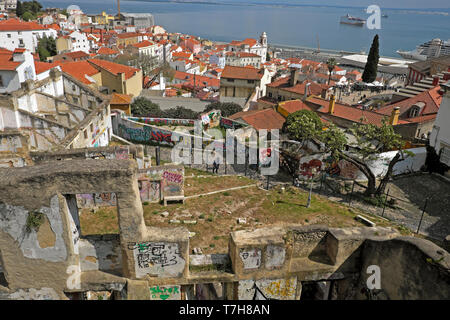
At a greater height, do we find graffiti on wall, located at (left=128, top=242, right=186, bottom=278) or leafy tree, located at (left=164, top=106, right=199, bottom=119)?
graffiti on wall, located at (left=128, top=242, right=186, bottom=278)

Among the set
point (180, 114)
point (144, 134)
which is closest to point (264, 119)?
point (180, 114)

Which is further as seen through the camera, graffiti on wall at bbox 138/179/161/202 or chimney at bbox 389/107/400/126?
chimney at bbox 389/107/400/126

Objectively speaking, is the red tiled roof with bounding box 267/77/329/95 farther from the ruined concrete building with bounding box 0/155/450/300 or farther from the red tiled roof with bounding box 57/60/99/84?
the ruined concrete building with bounding box 0/155/450/300

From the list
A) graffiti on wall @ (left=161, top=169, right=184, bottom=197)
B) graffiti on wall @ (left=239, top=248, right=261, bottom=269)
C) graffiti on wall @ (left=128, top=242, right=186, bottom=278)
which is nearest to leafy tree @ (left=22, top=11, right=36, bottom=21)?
graffiti on wall @ (left=161, top=169, right=184, bottom=197)

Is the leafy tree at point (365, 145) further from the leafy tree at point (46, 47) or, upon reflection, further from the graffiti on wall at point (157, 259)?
the leafy tree at point (46, 47)

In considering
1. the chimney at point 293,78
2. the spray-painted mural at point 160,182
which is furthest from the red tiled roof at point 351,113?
the spray-painted mural at point 160,182

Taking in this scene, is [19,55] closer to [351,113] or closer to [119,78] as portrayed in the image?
[119,78]
